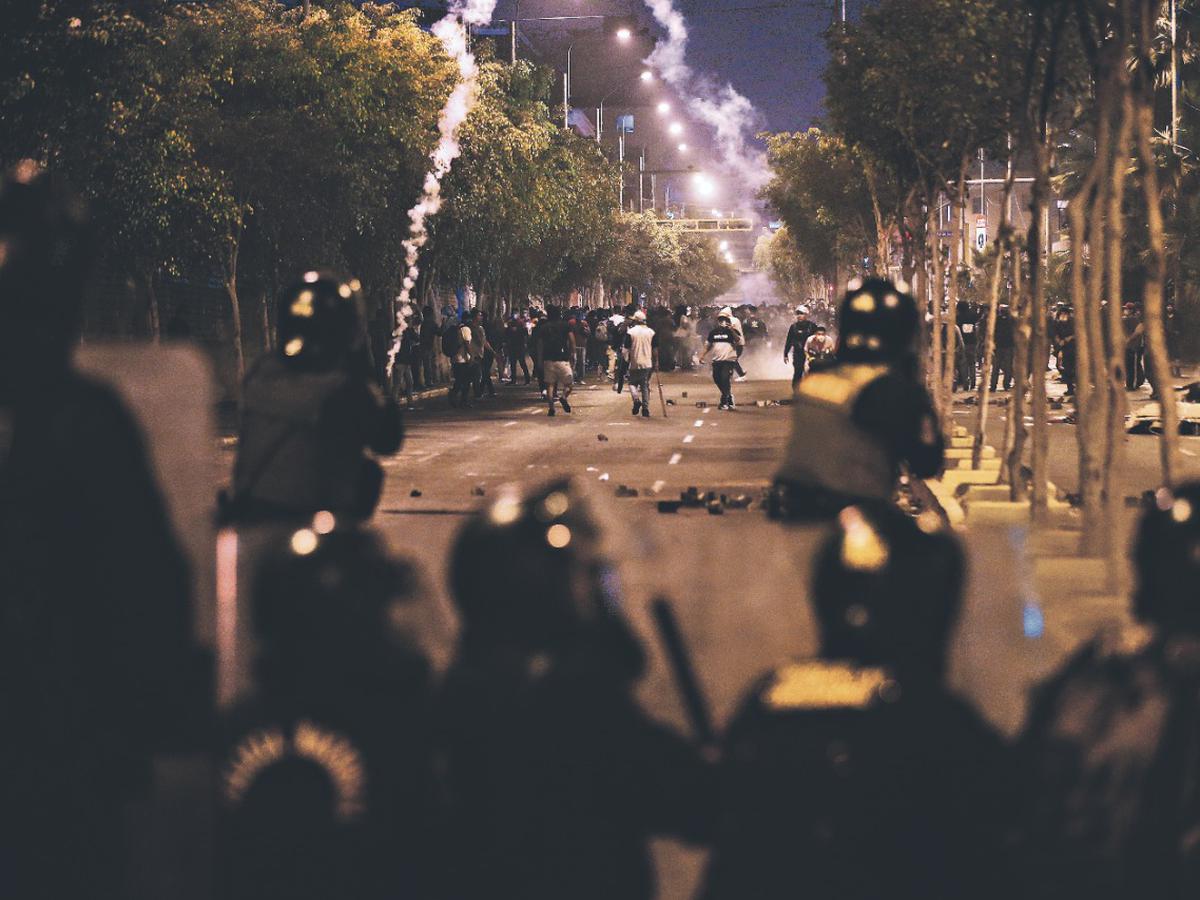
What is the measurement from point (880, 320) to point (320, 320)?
1641 mm

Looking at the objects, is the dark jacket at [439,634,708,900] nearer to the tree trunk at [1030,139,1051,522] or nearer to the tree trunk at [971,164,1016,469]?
the tree trunk at [1030,139,1051,522]

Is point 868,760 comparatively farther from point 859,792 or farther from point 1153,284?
point 1153,284

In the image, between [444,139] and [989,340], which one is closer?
[989,340]

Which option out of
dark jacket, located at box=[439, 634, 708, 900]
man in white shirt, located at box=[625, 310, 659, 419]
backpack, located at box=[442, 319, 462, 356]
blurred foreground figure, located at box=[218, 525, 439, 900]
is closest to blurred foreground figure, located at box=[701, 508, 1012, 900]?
dark jacket, located at box=[439, 634, 708, 900]

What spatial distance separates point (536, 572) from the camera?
2.87m

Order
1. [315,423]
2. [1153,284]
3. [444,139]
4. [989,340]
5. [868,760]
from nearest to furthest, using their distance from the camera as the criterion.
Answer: [868,760]
[315,423]
[1153,284]
[989,340]
[444,139]

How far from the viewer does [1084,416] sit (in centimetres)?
1207

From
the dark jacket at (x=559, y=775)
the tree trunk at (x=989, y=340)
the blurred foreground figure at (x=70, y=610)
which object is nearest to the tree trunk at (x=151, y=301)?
the tree trunk at (x=989, y=340)

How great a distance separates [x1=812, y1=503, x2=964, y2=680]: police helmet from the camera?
9.49ft

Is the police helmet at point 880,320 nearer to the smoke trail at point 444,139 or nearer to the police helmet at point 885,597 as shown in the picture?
the police helmet at point 885,597

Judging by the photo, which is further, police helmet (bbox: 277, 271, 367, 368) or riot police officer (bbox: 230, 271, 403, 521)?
riot police officer (bbox: 230, 271, 403, 521)

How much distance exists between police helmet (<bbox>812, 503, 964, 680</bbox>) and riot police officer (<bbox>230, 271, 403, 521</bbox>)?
2.91m

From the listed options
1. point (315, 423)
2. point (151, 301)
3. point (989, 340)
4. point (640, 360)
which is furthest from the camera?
point (640, 360)

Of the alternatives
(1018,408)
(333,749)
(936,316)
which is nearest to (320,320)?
(333,749)
